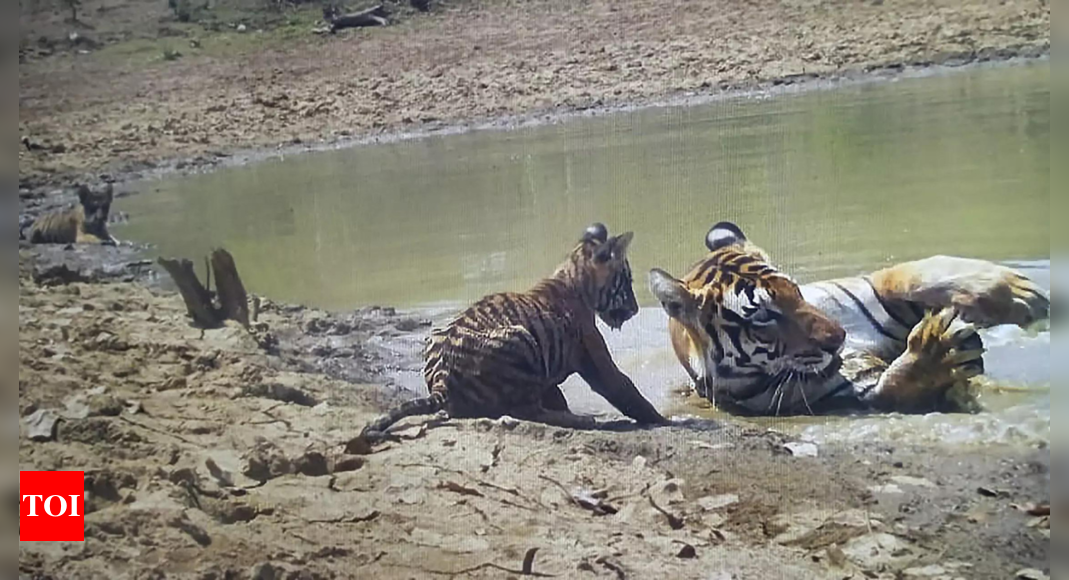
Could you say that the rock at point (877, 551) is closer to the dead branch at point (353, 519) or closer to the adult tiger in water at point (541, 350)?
the adult tiger in water at point (541, 350)

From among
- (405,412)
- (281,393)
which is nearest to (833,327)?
(405,412)

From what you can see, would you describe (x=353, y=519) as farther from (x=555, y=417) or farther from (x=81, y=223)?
(x=81, y=223)

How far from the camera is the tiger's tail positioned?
2.46m

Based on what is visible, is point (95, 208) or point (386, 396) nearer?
point (386, 396)

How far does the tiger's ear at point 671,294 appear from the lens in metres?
2.46

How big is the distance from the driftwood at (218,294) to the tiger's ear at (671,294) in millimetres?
866

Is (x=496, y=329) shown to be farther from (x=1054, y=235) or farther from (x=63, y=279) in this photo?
(x=1054, y=235)

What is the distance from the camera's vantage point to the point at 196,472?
245 centimetres

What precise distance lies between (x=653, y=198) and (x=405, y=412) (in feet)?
2.19

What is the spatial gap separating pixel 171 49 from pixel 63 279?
21.5 inches

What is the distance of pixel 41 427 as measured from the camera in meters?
2.52

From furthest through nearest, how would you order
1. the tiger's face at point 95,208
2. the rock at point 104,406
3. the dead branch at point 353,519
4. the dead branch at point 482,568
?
1. the tiger's face at point 95,208
2. the rock at point 104,406
3. the dead branch at point 353,519
4. the dead branch at point 482,568

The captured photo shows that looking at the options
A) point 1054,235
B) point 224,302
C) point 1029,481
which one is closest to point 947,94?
point 1054,235

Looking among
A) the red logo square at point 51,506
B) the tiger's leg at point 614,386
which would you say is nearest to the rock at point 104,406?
the red logo square at point 51,506
